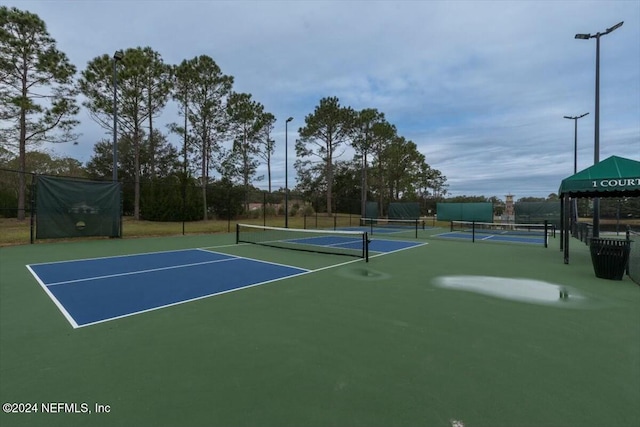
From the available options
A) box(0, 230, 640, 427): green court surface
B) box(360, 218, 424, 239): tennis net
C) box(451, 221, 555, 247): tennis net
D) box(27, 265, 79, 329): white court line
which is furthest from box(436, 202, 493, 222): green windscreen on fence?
box(27, 265, 79, 329): white court line

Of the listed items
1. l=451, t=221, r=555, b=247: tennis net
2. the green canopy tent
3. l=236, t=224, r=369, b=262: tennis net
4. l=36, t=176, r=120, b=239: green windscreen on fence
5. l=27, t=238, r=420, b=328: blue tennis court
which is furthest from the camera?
l=451, t=221, r=555, b=247: tennis net

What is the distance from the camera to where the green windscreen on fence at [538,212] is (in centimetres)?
2309

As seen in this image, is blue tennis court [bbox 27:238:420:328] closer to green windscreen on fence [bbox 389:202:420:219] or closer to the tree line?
the tree line

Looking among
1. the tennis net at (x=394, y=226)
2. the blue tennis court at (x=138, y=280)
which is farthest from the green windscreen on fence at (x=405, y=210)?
the blue tennis court at (x=138, y=280)

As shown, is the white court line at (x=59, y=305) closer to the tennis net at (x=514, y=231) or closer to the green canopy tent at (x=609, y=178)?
the green canopy tent at (x=609, y=178)

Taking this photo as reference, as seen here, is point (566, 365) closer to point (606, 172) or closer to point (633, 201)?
point (606, 172)

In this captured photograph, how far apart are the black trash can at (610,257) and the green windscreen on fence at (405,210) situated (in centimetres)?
2275

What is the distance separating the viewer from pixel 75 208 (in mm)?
12133

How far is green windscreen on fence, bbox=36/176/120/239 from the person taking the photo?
1141 cm

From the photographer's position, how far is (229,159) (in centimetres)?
3272

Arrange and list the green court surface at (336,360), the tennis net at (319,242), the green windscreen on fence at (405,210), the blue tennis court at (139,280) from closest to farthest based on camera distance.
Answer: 1. the green court surface at (336,360)
2. the blue tennis court at (139,280)
3. the tennis net at (319,242)
4. the green windscreen on fence at (405,210)

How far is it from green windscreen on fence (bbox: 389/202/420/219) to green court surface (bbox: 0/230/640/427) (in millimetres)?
24065

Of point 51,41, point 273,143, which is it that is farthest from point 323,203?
point 51,41

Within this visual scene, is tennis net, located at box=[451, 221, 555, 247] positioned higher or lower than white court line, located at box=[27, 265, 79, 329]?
higher
